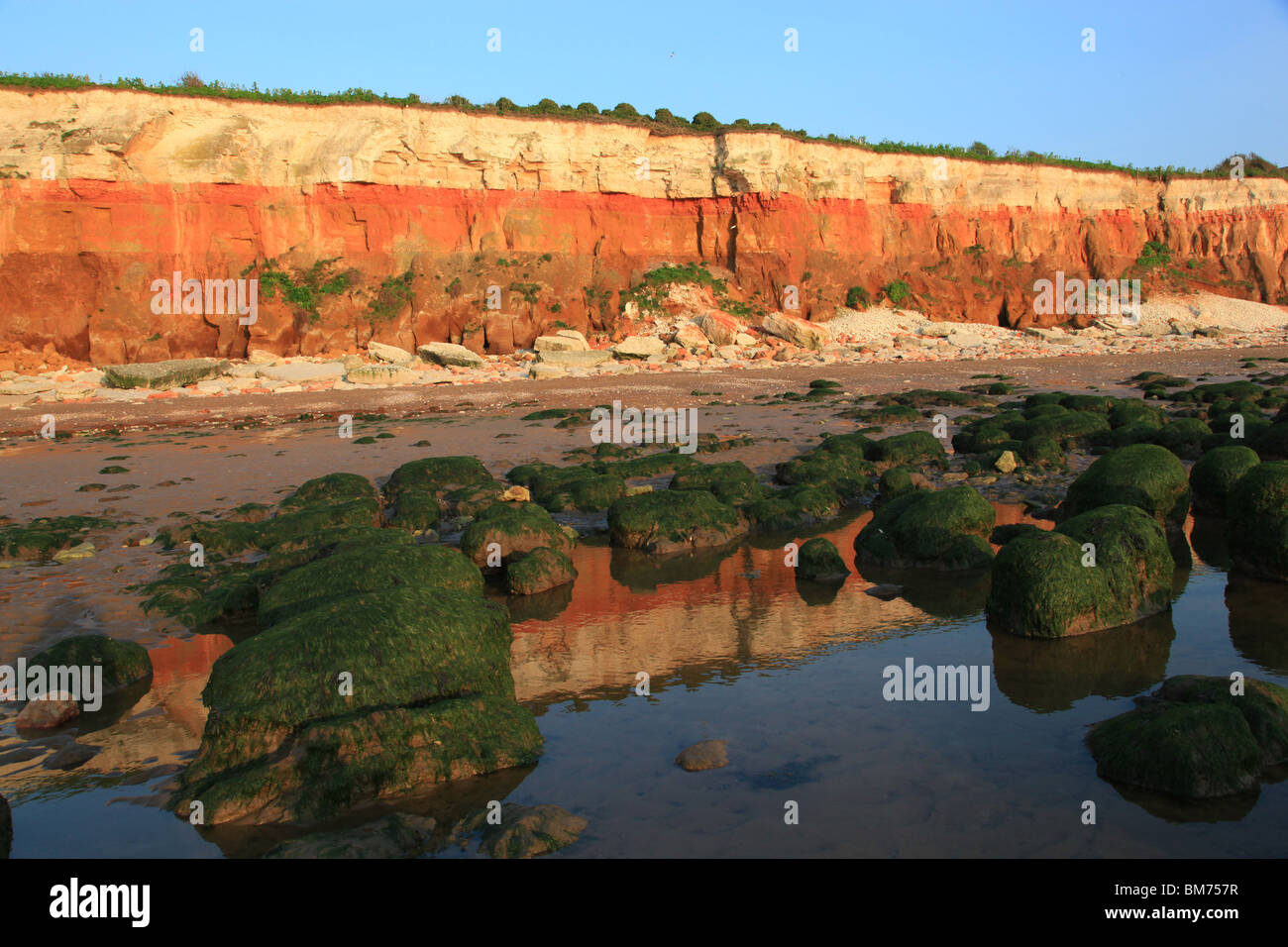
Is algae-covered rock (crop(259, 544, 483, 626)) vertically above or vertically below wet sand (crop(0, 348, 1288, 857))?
above

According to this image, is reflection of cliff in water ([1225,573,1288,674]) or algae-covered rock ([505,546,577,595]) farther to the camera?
algae-covered rock ([505,546,577,595])

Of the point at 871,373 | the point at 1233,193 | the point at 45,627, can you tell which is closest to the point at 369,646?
the point at 45,627

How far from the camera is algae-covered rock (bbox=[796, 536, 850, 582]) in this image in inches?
454

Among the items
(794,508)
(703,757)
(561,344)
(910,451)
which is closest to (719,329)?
(561,344)

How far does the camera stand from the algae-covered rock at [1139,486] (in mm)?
12273

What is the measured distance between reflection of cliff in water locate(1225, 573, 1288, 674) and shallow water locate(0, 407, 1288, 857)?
34 millimetres

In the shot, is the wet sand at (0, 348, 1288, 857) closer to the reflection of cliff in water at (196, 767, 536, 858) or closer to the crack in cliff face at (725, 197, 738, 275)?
the reflection of cliff in water at (196, 767, 536, 858)

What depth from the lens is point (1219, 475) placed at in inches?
542

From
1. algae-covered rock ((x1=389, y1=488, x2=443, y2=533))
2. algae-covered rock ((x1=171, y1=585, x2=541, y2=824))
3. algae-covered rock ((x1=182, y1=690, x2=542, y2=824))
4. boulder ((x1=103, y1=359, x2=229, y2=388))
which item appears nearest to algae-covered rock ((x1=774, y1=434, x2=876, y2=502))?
algae-covered rock ((x1=389, y1=488, x2=443, y2=533))

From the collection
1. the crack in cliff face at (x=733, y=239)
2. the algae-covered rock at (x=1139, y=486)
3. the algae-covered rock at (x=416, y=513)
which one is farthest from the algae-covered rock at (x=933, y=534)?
the crack in cliff face at (x=733, y=239)

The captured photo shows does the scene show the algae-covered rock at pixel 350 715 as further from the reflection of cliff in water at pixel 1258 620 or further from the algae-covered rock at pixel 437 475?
the algae-covered rock at pixel 437 475

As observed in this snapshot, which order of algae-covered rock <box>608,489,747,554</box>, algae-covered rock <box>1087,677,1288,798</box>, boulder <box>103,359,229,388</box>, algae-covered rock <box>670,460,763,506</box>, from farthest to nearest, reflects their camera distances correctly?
boulder <box>103,359,229,388</box> < algae-covered rock <box>670,460,763,506</box> < algae-covered rock <box>608,489,747,554</box> < algae-covered rock <box>1087,677,1288,798</box>

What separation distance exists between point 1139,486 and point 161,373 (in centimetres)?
2958

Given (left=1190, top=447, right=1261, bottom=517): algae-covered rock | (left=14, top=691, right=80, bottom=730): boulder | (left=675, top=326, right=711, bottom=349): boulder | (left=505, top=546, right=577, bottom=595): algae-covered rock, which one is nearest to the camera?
(left=14, top=691, right=80, bottom=730): boulder
